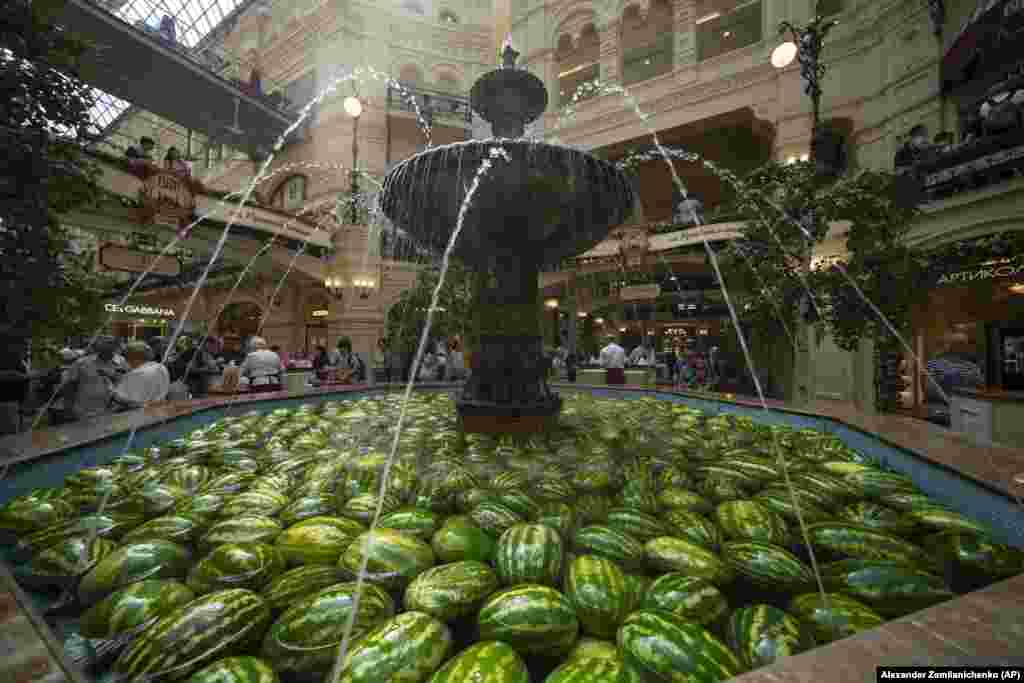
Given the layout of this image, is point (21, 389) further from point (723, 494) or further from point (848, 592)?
point (848, 592)

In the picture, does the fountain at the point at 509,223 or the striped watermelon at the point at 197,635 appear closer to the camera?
the striped watermelon at the point at 197,635

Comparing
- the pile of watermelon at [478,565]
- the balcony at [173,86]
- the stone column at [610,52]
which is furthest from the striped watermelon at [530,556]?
the stone column at [610,52]

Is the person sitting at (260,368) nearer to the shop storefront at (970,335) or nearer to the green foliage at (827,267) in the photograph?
the green foliage at (827,267)

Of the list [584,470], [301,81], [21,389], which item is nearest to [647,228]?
[584,470]

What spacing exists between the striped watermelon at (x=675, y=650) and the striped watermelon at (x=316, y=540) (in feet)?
3.52

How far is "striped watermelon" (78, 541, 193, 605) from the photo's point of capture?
1.36m

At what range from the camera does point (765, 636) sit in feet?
3.63

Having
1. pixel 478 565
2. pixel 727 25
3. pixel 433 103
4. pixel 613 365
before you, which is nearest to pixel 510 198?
pixel 478 565

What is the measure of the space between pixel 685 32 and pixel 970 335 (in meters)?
14.0

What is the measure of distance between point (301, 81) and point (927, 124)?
25.4 meters

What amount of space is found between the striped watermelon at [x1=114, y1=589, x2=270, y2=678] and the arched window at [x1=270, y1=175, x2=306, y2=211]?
76.1 feet

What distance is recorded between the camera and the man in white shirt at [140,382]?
4.70 metres

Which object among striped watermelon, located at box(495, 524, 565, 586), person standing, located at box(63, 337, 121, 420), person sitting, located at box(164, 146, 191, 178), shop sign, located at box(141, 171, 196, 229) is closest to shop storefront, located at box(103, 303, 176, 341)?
shop sign, located at box(141, 171, 196, 229)

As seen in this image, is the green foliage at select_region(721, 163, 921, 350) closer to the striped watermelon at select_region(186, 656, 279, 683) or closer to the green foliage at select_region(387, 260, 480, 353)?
the green foliage at select_region(387, 260, 480, 353)
